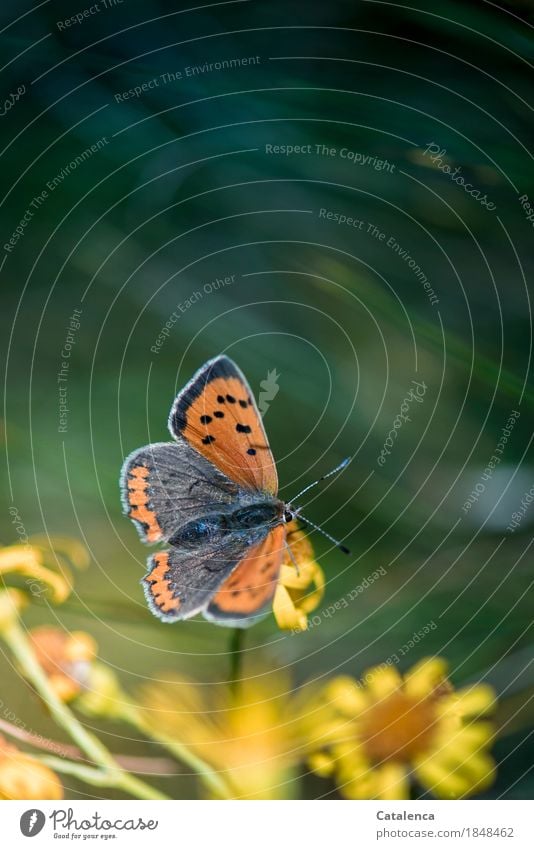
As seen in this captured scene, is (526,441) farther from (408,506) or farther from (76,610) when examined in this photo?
(76,610)

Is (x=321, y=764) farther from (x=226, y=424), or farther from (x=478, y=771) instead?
(x=226, y=424)

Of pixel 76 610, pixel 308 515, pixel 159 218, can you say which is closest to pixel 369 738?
pixel 308 515

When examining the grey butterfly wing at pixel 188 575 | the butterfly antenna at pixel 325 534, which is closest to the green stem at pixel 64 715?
the grey butterfly wing at pixel 188 575

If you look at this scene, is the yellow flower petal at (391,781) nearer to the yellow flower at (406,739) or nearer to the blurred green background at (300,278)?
the yellow flower at (406,739)

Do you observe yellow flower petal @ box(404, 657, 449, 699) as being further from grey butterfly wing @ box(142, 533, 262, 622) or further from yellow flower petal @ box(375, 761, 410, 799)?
grey butterfly wing @ box(142, 533, 262, 622)

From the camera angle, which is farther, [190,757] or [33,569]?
[33,569]

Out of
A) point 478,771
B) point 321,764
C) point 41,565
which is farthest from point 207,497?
point 478,771
